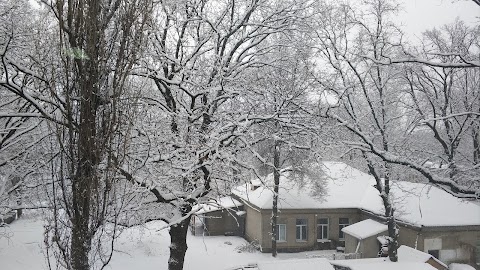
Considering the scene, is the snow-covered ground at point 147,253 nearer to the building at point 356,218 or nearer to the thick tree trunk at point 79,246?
the building at point 356,218

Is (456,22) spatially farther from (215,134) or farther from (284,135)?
(215,134)

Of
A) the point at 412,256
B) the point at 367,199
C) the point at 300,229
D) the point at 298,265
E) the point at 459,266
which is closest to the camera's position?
the point at 298,265

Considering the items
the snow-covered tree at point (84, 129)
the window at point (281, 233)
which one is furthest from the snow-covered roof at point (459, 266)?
the snow-covered tree at point (84, 129)

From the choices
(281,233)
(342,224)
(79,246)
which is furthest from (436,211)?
(79,246)

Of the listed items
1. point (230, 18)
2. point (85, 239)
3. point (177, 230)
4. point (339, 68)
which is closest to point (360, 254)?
point (339, 68)

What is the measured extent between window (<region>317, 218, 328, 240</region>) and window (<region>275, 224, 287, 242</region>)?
239cm

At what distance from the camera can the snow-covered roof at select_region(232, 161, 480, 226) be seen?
2092 centimetres

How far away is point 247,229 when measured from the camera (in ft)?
90.1

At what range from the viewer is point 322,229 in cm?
2595

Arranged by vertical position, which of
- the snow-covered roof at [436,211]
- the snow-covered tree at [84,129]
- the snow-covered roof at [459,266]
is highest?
the snow-covered tree at [84,129]

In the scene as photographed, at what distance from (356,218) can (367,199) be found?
150 centimetres

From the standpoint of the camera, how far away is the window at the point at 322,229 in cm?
2587

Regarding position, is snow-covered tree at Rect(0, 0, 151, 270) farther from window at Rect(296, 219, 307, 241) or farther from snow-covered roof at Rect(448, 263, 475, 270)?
window at Rect(296, 219, 307, 241)

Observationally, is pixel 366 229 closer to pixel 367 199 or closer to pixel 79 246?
pixel 367 199
